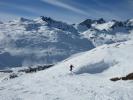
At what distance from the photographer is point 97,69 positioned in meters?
72.1

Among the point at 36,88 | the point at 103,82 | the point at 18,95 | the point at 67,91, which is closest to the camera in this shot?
the point at 18,95

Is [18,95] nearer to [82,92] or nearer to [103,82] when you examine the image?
[82,92]

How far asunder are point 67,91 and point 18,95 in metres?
7.29

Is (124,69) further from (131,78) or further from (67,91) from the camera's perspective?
(67,91)

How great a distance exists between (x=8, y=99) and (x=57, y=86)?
476 inches

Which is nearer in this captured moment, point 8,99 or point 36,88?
point 8,99

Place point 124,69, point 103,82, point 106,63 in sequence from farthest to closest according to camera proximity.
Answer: point 106,63, point 124,69, point 103,82

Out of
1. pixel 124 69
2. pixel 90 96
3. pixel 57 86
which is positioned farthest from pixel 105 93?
pixel 124 69

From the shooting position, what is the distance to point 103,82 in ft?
177

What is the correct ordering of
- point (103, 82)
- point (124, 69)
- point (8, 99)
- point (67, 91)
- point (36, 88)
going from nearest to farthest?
point (8, 99) → point (67, 91) → point (36, 88) → point (103, 82) → point (124, 69)

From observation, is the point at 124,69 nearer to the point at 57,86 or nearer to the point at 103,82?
the point at 103,82

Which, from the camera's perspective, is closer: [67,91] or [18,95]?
[18,95]

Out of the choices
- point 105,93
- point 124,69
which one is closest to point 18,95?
point 105,93

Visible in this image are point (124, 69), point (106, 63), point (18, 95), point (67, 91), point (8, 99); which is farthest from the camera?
point (106, 63)
